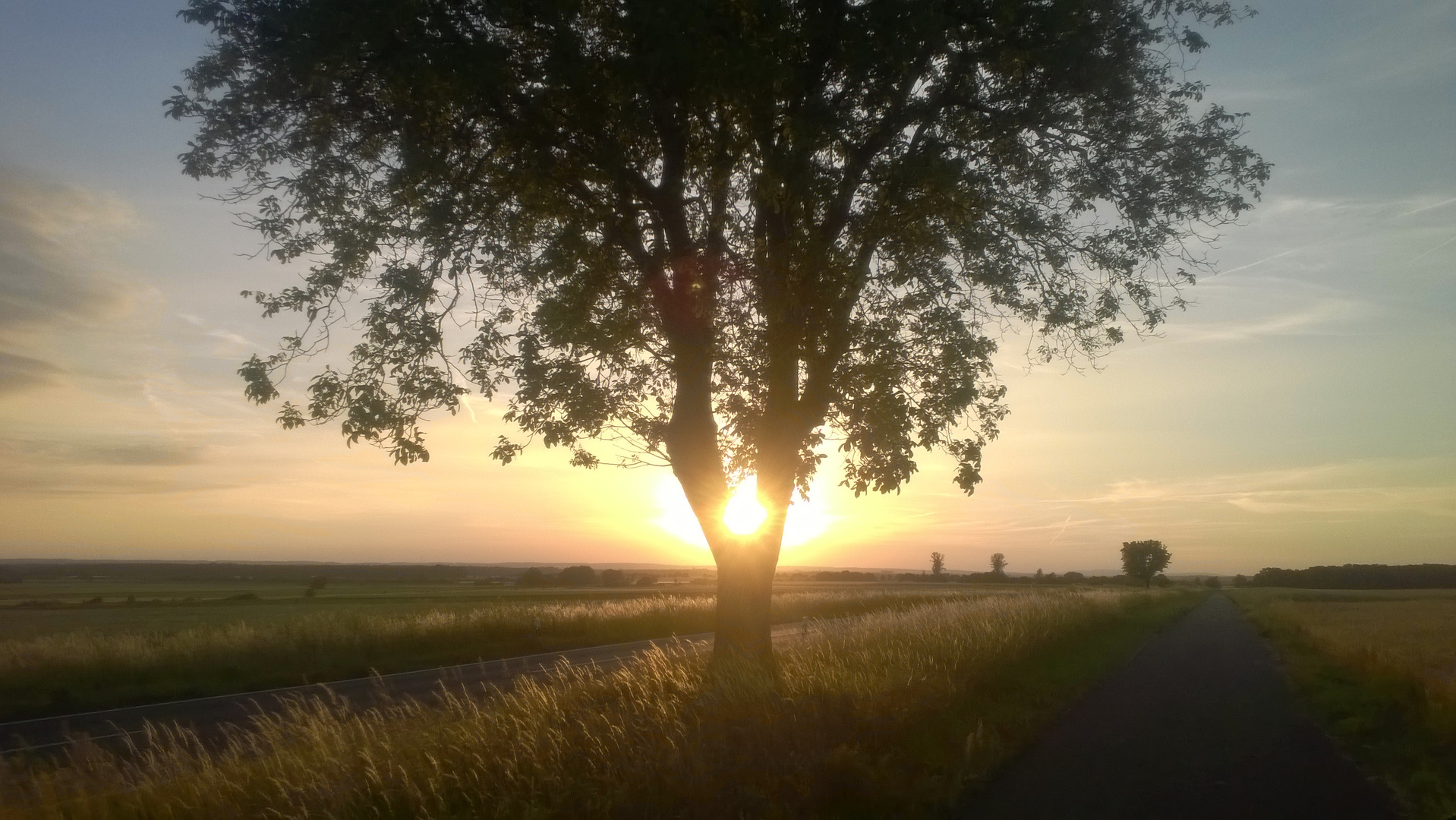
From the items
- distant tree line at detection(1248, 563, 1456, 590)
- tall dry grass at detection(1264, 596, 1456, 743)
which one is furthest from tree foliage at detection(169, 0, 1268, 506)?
distant tree line at detection(1248, 563, 1456, 590)

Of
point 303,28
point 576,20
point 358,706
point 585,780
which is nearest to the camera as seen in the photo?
point 585,780

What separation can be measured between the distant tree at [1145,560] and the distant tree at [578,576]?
10349 centimetres

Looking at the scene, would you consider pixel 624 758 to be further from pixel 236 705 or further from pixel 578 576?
pixel 578 576

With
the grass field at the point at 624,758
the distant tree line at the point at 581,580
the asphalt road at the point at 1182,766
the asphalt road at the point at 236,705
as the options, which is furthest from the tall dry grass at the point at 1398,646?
the distant tree line at the point at 581,580

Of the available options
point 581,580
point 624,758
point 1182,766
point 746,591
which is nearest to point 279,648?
point 746,591

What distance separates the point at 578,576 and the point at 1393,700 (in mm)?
105762

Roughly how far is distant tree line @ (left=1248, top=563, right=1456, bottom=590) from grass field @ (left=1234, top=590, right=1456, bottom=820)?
467ft

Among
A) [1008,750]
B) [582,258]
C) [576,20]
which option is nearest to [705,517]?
[582,258]

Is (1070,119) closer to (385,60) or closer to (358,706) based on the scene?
(385,60)

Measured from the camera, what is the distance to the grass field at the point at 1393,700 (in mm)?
8320

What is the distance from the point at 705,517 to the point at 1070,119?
7.57 metres

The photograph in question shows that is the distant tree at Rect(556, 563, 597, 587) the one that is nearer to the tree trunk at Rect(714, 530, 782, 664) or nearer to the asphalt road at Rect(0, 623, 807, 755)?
the asphalt road at Rect(0, 623, 807, 755)

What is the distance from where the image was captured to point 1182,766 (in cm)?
884

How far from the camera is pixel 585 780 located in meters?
6.22
